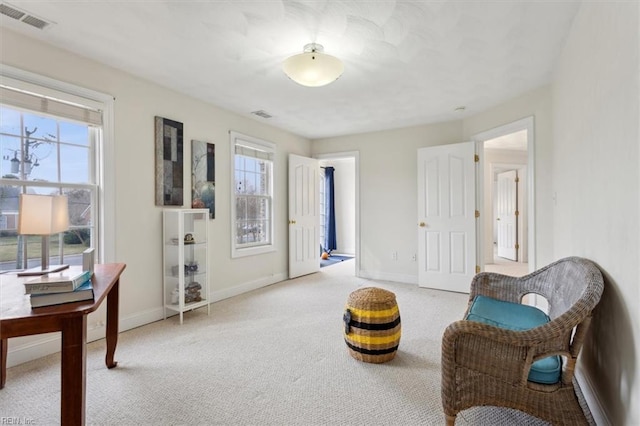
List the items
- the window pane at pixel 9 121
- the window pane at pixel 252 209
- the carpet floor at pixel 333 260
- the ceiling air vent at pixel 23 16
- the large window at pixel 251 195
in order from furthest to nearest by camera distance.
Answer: the carpet floor at pixel 333 260 → the window pane at pixel 252 209 → the large window at pixel 251 195 → the window pane at pixel 9 121 → the ceiling air vent at pixel 23 16

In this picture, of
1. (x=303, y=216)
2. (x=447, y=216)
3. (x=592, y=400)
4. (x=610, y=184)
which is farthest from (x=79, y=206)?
(x=447, y=216)

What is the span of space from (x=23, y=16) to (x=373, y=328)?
3.22m

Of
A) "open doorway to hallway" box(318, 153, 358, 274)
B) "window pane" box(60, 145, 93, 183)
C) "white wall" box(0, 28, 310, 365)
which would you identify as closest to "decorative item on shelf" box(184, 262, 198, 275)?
"white wall" box(0, 28, 310, 365)

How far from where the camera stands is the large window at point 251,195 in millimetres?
4285

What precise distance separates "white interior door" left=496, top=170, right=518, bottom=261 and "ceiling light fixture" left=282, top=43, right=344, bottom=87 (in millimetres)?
6389

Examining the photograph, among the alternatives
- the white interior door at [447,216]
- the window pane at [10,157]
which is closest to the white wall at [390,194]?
the white interior door at [447,216]

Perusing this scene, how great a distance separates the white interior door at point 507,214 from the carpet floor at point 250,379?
484cm

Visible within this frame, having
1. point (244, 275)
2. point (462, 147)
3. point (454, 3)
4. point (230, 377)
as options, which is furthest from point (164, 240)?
point (462, 147)

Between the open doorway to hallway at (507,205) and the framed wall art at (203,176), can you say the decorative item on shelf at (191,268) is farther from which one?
the open doorway to hallway at (507,205)

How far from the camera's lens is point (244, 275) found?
14.4 feet

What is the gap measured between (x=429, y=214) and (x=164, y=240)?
11.5 ft

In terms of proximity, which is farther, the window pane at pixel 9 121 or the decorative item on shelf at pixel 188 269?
the decorative item on shelf at pixel 188 269

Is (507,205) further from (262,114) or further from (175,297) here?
(175,297)

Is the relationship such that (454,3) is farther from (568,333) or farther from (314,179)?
(314,179)
